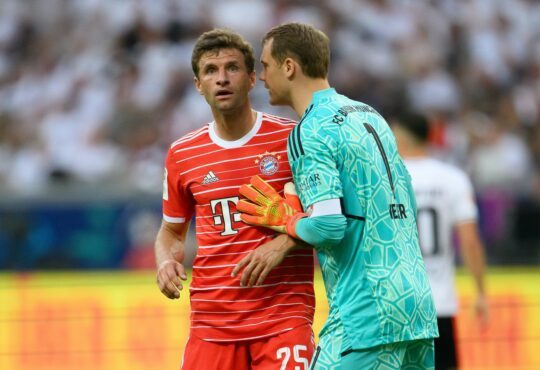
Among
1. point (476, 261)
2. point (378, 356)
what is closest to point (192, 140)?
point (378, 356)

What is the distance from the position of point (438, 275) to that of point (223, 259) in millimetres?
2036

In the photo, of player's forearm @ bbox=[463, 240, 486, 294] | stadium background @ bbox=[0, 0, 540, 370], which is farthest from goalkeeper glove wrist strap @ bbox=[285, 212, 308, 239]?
stadium background @ bbox=[0, 0, 540, 370]

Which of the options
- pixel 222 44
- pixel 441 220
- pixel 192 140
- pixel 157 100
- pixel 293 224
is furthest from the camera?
pixel 157 100

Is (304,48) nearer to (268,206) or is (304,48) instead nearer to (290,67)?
(290,67)

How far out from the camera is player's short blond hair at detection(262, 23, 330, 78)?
439cm

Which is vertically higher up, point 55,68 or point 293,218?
point 55,68

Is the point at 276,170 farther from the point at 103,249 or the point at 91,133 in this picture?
the point at 91,133

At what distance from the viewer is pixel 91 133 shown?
13594 mm

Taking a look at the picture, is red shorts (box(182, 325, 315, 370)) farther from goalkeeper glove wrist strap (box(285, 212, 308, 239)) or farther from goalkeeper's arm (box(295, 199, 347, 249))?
goalkeeper's arm (box(295, 199, 347, 249))

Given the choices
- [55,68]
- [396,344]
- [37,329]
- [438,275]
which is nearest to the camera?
[396,344]

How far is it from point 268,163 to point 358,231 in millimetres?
844

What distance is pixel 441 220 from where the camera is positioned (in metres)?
6.65

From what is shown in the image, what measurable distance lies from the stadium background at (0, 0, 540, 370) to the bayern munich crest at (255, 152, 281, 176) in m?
5.86

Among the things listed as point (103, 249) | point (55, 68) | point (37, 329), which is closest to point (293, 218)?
point (37, 329)
